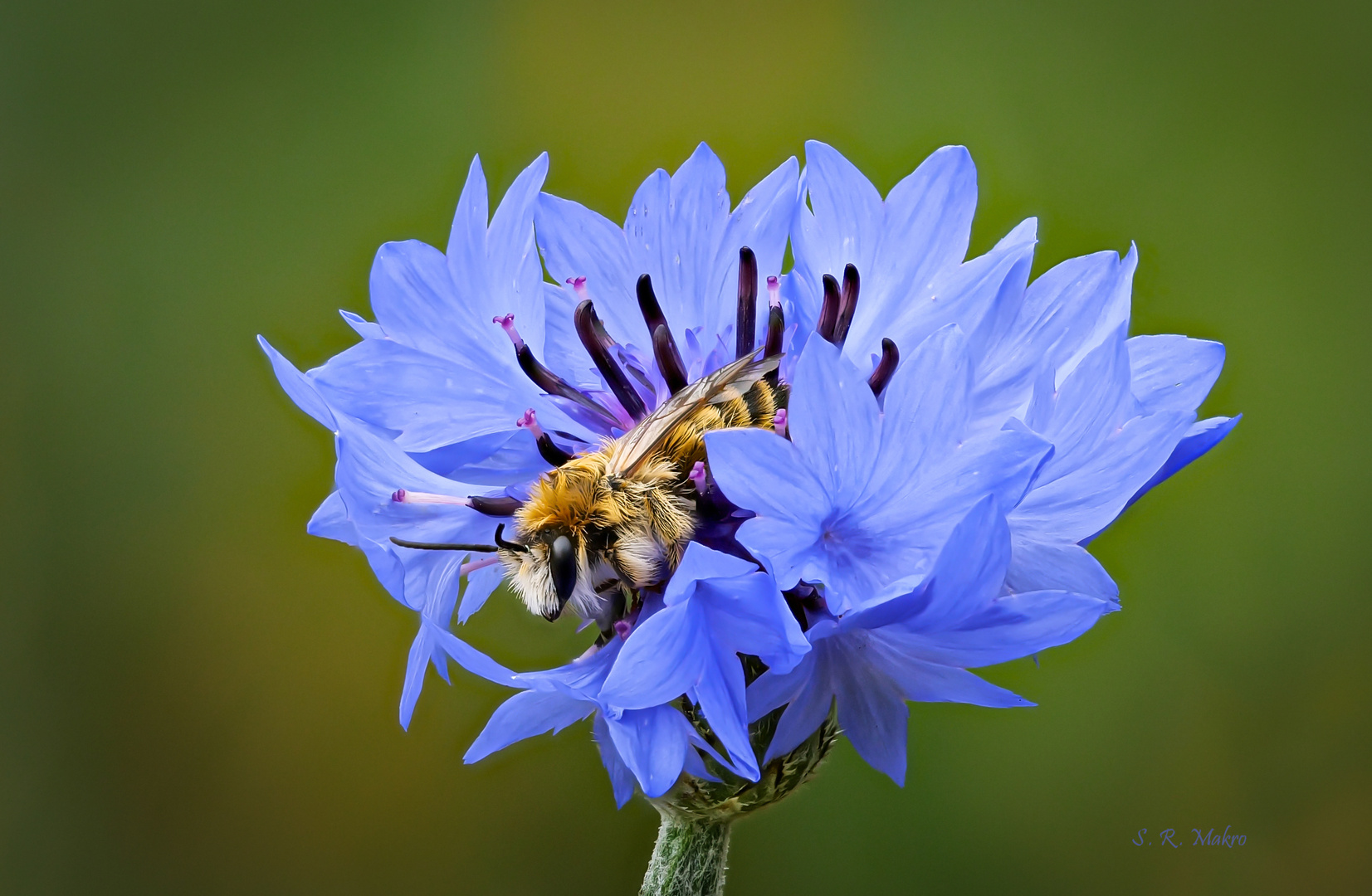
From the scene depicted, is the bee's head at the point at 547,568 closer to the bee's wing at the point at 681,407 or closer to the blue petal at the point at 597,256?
the bee's wing at the point at 681,407

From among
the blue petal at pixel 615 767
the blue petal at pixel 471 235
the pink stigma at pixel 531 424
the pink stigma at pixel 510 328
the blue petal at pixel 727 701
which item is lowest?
the blue petal at pixel 615 767

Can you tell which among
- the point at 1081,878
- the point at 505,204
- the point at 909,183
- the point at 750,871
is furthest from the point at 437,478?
the point at 1081,878

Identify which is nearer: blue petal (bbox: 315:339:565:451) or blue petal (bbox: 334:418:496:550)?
blue petal (bbox: 334:418:496:550)

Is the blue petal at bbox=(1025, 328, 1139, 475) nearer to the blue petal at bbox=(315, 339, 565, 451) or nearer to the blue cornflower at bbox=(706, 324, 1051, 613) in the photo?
the blue cornflower at bbox=(706, 324, 1051, 613)

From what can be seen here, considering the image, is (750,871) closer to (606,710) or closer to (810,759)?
(810,759)

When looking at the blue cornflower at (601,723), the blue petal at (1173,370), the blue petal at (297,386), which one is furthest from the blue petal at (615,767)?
the blue petal at (1173,370)
